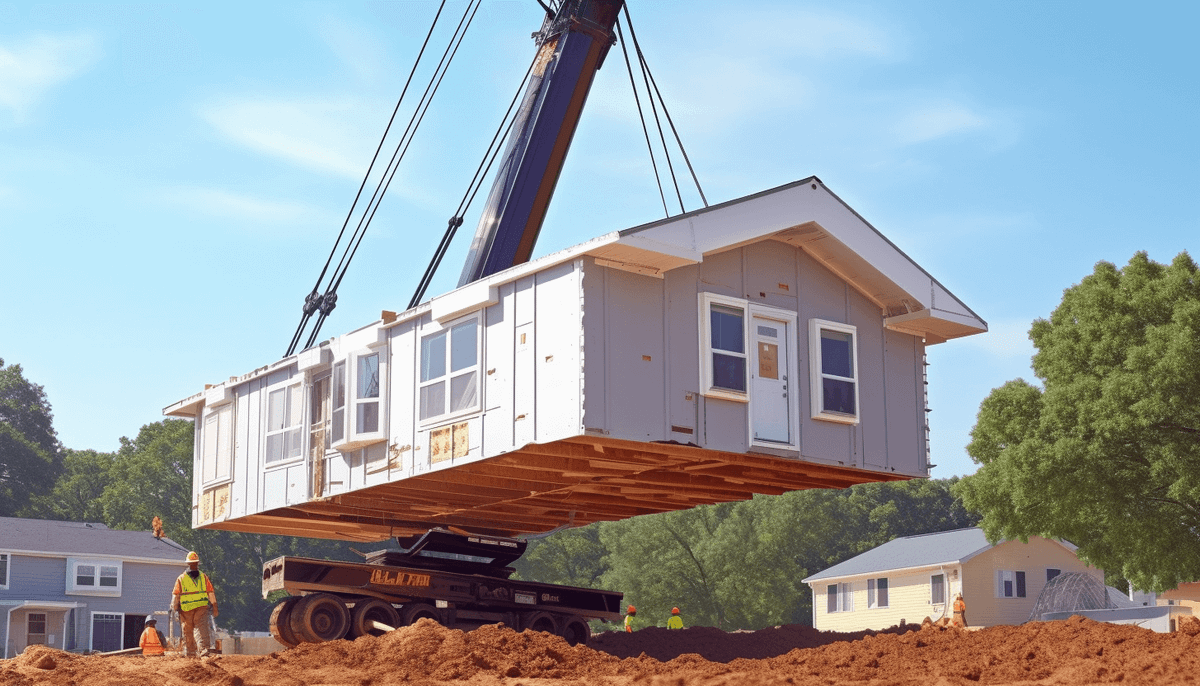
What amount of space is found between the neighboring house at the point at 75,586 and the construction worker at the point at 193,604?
110 ft

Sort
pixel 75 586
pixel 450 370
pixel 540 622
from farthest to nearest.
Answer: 1. pixel 75 586
2. pixel 540 622
3. pixel 450 370

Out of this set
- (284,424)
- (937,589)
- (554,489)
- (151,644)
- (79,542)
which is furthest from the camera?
(79,542)

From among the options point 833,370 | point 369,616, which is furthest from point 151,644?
point 833,370

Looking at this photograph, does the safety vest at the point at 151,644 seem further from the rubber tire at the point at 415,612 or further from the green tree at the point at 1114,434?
the green tree at the point at 1114,434

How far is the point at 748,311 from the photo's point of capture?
21469 mm

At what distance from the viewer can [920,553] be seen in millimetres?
56438

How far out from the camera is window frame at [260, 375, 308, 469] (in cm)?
2491

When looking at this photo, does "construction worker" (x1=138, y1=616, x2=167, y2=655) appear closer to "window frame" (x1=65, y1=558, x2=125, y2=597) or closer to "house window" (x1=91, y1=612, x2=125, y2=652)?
"window frame" (x1=65, y1=558, x2=125, y2=597)

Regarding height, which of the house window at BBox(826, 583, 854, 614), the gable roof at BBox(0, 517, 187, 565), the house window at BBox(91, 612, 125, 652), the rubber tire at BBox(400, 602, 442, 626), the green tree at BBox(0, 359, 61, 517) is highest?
the green tree at BBox(0, 359, 61, 517)

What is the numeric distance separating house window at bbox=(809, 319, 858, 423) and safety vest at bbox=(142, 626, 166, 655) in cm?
1186

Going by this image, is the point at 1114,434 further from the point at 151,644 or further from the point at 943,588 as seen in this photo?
the point at 151,644

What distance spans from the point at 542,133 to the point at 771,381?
6.73 metres

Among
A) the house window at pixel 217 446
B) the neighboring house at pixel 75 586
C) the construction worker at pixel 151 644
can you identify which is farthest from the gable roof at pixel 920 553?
the construction worker at pixel 151 644

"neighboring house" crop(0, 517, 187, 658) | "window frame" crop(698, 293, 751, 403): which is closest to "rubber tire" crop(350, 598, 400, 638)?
"window frame" crop(698, 293, 751, 403)
